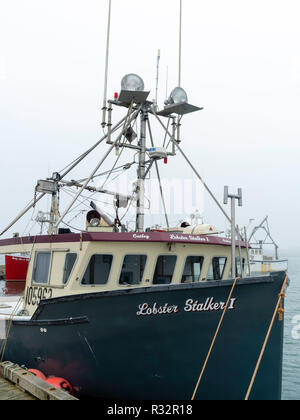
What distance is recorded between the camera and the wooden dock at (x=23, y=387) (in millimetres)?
7504

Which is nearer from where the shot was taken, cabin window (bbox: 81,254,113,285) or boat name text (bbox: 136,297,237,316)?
boat name text (bbox: 136,297,237,316)

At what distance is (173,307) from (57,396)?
2.74 metres

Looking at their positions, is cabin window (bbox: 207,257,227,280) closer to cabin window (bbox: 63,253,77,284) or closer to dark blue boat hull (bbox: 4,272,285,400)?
dark blue boat hull (bbox: 4,272,285,400)

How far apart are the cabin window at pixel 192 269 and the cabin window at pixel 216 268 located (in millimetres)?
389

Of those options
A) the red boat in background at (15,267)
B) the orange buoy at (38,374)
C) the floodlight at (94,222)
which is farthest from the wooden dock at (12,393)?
the red boat in background at (15,267)

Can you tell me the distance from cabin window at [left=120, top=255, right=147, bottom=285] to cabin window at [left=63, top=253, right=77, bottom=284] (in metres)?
1.16

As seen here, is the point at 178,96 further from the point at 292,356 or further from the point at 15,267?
the point at 15,267

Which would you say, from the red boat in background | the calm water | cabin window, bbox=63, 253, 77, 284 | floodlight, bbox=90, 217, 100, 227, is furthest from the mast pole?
the red boat in background

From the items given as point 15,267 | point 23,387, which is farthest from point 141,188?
point 15,267

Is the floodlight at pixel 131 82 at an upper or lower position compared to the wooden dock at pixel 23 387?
upper

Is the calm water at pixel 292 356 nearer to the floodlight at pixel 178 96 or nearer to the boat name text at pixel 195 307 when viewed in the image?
the boat name text at pixel 195 307

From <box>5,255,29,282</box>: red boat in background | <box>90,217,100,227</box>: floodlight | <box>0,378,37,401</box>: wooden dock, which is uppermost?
<box>90,217,100,227</box>: floodlight

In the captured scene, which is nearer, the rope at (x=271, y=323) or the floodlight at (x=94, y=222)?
the rope at (x=271, y=323)

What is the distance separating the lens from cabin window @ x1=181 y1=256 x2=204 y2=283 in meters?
9.68
